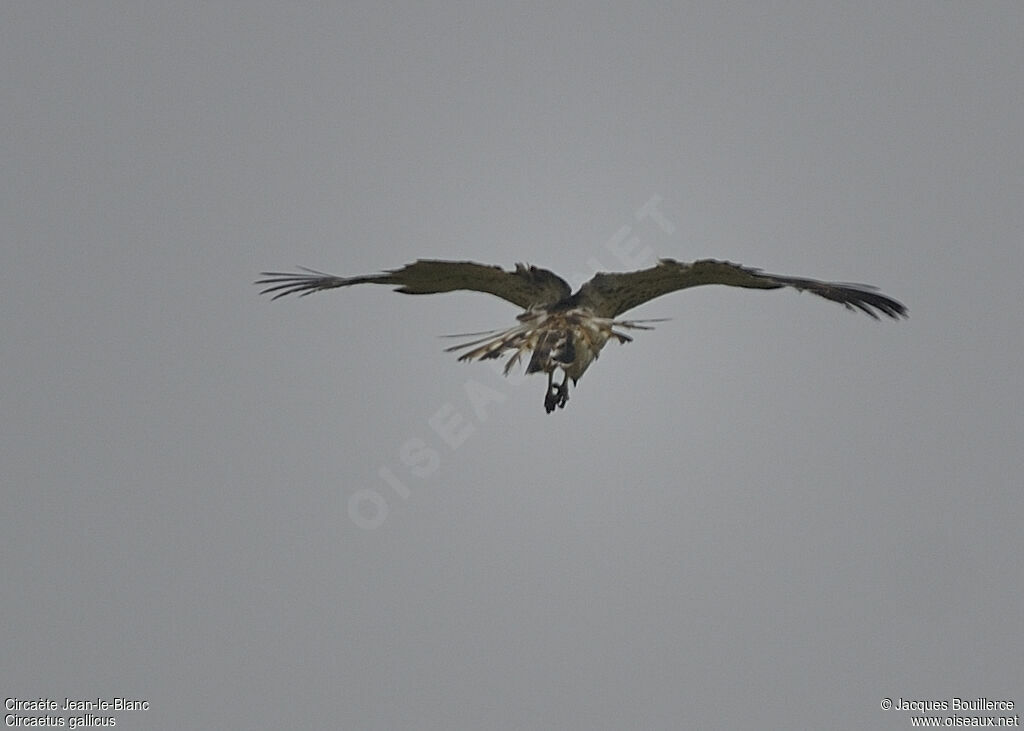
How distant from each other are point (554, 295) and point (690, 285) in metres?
1.25

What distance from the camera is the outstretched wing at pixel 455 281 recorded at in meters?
13.0

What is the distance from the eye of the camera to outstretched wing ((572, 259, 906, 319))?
39.3 ft

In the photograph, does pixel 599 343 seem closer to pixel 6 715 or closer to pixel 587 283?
pixel 587 283

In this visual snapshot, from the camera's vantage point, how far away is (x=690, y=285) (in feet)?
42.8

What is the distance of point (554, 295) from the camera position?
13281mm

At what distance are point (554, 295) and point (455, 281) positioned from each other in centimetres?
97

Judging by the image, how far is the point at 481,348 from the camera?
12.3m

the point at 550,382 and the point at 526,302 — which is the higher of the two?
the point at 526,302

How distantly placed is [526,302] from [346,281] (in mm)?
1931

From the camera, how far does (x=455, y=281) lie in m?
13.5

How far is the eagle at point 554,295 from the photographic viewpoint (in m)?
12.5

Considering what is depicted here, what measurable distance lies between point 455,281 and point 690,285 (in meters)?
2.21

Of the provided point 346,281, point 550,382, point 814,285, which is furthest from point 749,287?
point 346,281

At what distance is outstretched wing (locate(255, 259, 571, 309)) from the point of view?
12953mm
